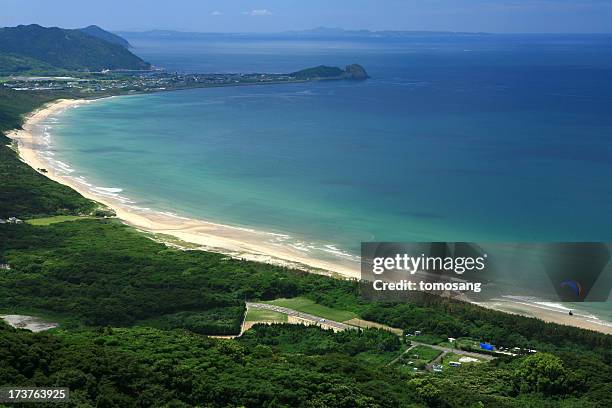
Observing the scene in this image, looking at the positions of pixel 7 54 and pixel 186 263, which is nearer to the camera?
pixel 186 263

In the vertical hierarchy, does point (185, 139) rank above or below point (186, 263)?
above

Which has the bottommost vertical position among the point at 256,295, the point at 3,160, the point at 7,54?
→ the point at 256,295

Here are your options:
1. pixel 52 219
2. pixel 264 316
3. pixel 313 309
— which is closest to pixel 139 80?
pixel 52 219

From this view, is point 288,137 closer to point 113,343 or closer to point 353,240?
point 353,240

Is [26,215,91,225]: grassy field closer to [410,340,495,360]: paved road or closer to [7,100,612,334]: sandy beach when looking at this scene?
[7,100,612,334]: sandy beach

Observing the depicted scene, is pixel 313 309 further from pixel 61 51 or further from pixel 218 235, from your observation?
pixel 61 51

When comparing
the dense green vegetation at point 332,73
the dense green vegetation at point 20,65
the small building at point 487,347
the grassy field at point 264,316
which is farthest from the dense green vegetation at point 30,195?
the dense green vegetation at point 332,73

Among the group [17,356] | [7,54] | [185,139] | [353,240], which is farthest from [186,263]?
[7,54]
